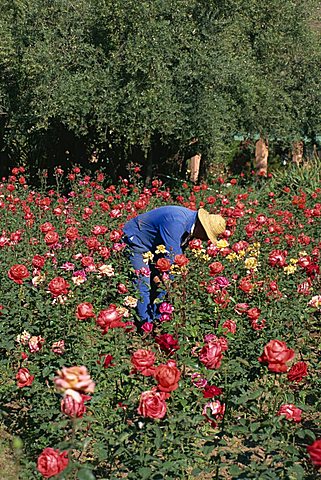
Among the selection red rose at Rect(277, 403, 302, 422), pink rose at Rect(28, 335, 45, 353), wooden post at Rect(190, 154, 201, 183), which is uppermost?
red rose at Rect(277, 403, 302, 422)

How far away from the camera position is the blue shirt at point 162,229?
5688 millimetres

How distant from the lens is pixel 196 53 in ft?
44.2

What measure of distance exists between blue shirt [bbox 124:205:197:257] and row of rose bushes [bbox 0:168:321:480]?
0.21 m

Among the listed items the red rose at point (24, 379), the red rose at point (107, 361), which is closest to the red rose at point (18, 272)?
the red rose at point (24, 379)

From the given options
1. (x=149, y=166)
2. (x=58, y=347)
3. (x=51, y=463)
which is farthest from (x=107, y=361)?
(x=149, y=166)

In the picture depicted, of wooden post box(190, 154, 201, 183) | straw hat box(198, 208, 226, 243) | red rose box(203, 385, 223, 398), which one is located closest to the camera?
red rose box(203, 385, 223, 398)

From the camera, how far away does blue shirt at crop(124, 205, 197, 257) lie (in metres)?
5.69

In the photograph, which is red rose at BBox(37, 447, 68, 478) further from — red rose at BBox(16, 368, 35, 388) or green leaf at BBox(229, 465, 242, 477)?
red rose at BBox(16, 368, 35, 388)

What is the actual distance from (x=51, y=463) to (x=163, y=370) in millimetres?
528

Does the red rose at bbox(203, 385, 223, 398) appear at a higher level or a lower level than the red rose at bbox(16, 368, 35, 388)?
higher

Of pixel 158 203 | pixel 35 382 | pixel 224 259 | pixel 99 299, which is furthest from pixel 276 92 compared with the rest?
pixel 35 382

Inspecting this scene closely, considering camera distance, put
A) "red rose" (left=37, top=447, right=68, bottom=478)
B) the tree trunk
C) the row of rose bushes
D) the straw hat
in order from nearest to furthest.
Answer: "red rose" (left=37, top=447, right=68, bottom=478), the row of rose bushes, the straw hat, the tree trunk

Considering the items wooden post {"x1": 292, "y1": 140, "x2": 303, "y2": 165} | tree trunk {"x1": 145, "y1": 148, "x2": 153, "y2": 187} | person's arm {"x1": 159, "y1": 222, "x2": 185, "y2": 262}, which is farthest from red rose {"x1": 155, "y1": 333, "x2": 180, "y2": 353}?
wooden post {"x1": 292, "y1": 140, "x2": 303, "y2": 165}

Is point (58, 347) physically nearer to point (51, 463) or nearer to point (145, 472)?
point (145, 472)
